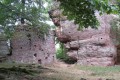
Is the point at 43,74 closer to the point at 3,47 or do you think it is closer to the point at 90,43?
the point at 90,43

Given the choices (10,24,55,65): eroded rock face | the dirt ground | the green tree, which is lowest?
the dirt ground

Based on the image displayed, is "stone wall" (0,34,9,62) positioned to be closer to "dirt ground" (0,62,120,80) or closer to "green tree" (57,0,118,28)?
"dirt ground" (0,62,120,80)

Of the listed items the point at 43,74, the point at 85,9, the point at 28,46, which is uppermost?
the point at 85,9

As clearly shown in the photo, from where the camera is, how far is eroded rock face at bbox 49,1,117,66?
68.8ft

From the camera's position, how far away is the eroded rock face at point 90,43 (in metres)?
21.0

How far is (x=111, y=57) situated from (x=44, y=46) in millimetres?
6000

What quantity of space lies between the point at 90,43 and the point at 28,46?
18.1 feet

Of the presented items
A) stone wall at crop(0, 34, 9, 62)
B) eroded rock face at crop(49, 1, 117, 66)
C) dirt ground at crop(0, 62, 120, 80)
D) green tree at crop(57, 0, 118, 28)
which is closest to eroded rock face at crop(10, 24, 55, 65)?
stone wall at crop(0, 34, 9, 62)

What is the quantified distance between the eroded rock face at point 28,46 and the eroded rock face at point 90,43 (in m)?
2.05

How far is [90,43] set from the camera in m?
21.4

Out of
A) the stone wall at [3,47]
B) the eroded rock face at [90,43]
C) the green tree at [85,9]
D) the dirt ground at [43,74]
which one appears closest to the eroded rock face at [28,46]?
the stone wall at [3,47]

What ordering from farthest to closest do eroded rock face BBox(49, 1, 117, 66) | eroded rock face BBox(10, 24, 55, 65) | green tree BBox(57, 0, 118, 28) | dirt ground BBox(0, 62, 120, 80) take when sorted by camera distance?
eroded rock face BBox(49, 1, 117, 66)
eroded rock face BBox(10, 24, 55, 65)
dirt ground BBox(0, 62, 120, 80)
green tree BBox(57, 0, 118, 28)

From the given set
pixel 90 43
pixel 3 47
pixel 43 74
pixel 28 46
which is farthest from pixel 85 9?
pixel 3 47

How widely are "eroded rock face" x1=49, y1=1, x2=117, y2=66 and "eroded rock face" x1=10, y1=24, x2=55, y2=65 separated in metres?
2.05
